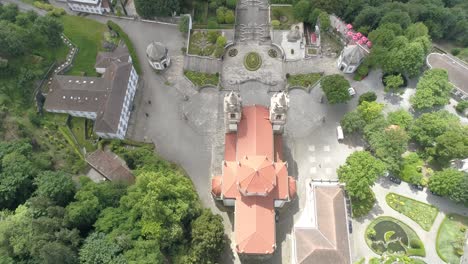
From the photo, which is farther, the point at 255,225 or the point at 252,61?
the point at 252,61

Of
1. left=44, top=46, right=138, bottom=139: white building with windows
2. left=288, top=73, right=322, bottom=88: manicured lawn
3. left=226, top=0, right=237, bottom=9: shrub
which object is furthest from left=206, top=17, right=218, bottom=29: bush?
left=288, top=73, right=322, bottom=88: manicured lawn

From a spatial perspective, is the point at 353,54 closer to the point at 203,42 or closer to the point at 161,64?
the point at 203,42

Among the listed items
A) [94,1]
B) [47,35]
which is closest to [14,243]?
[47,35]

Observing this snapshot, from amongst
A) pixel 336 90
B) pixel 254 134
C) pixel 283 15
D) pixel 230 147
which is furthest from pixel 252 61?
pixel 254 134

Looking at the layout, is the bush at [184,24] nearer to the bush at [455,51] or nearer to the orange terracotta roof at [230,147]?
the orange terracotta roof at [230,147]

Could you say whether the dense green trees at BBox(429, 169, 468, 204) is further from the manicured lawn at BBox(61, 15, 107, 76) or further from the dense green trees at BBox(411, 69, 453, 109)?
the manicured lawn at BBox(61, 15, 107, 76)

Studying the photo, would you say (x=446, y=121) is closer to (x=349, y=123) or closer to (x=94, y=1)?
(x=349, y=123)
